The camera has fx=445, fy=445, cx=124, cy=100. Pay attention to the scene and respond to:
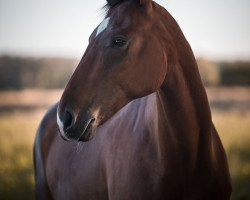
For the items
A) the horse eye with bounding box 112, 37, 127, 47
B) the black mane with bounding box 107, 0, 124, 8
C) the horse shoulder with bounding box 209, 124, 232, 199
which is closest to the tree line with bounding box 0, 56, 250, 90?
the horse shoulder with bounding box 209, 124, 232, 199

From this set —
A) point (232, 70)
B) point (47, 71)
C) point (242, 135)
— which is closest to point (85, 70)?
point (242, 135)

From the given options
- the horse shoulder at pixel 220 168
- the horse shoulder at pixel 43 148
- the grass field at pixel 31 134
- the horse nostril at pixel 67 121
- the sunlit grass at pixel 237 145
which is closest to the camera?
the horse nostril at pixel 67 121

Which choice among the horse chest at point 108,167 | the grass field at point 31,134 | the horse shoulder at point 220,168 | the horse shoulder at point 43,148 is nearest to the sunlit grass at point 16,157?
the grass field at point 31,134

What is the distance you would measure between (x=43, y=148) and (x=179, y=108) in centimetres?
131

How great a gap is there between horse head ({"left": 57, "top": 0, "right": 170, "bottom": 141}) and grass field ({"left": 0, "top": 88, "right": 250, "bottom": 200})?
6.73 ft

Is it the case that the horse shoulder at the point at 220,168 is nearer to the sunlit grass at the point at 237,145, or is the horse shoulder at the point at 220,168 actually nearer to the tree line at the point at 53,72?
the sunlit grass at the point at 237,145

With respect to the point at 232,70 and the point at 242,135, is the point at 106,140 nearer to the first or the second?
the point at 242,135

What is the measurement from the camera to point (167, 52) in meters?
1.67

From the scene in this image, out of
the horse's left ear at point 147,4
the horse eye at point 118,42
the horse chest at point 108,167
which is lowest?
the horse chest at point 108,167

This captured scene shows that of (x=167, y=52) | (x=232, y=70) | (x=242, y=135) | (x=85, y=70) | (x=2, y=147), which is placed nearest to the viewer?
(x=85, y=70)

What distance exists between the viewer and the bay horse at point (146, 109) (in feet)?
5.07

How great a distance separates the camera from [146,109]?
1840 millimetres

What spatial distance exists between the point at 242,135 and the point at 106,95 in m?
2.69

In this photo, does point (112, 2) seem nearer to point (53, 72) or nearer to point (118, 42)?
point (118, 42)
